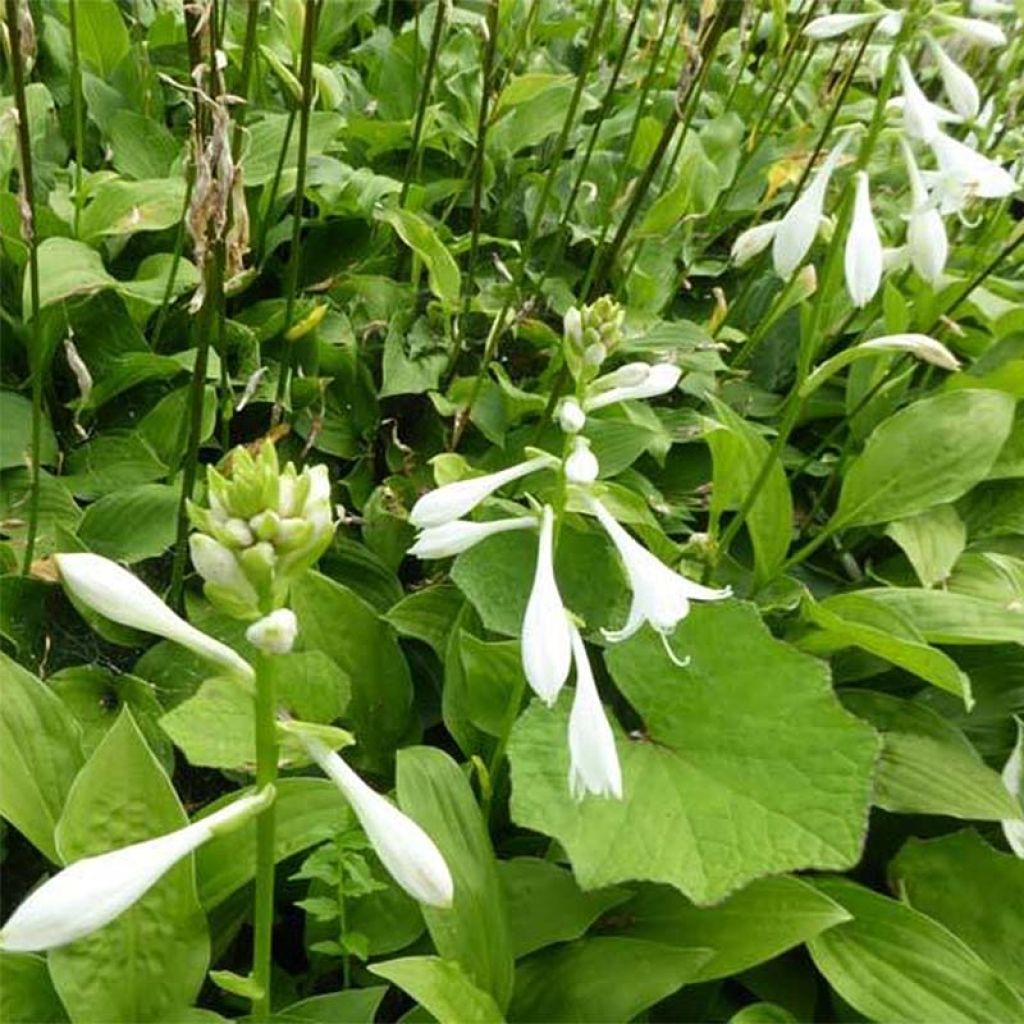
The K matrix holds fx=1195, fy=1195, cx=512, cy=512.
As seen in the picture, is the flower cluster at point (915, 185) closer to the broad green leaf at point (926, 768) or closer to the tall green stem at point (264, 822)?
the broad green leaf at point (926, 768)

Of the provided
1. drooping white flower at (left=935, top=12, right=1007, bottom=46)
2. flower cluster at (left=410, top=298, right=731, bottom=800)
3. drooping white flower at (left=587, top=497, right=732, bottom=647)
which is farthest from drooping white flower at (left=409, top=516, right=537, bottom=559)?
drooping white flower at (left=935, top=12, right=1007, bottom=46)

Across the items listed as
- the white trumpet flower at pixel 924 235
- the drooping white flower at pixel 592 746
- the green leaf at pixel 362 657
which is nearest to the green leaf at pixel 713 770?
the drooping white flower at pixel 592 746

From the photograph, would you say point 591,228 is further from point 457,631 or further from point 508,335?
point 457,631

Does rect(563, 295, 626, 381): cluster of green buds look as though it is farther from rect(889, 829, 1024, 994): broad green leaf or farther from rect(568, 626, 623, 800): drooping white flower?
rect(889, 829, 1024, 994): broad green leaf

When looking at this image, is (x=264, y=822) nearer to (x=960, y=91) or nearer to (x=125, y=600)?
(x=125, y=600)

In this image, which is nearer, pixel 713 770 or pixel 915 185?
pixel 713 770

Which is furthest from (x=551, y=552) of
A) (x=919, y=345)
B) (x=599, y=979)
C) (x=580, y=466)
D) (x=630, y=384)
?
(x=919, y=345)
